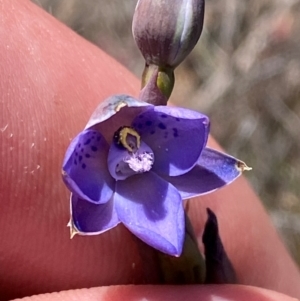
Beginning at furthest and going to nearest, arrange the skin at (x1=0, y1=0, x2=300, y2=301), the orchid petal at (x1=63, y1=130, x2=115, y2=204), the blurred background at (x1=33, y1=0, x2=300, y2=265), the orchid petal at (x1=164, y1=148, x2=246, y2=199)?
1. the blurred background at (x1=33, y1=0, x2=300, y2=265)
2. the skin at (x1=0, y1=0, x2=300, y2=301)
3. the orchid petal at (x1=164, y1=148, x2=246, y2=199)
4. the orchid petal at (x1=63, y1=130, x2=115, y2=204)

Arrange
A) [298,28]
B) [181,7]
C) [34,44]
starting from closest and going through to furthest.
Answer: [181,7], [34,44], [298,28]

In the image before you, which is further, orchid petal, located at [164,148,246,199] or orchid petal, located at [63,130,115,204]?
orchid petal, located at [164,148,246,199]

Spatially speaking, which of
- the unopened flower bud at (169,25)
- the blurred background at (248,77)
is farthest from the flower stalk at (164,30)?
the blurred background at (248,77)

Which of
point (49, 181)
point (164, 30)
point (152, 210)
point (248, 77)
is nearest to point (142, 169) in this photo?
point (152, 210)

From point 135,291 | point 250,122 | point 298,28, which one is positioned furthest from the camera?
point 298,28

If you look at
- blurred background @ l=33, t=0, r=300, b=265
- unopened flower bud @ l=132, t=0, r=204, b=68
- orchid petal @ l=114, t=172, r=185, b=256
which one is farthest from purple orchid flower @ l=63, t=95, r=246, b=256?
blurred background @ l=33, t=0, r=300, b=265

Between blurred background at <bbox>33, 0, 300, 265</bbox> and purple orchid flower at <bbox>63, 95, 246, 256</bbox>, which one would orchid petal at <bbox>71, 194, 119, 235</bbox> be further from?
blurred background at <bbox>33, 0, 300, 265</bbox>

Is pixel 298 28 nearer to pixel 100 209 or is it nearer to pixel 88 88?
pixel 88 88

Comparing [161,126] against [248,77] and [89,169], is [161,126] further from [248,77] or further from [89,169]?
[248,77]

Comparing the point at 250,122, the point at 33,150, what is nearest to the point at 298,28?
the point at 250,122
